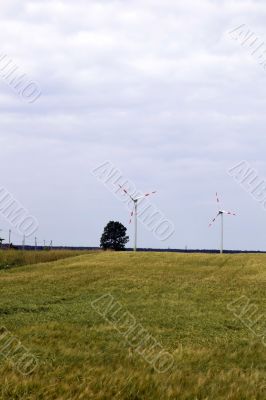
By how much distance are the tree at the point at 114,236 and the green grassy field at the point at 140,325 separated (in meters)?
60.2

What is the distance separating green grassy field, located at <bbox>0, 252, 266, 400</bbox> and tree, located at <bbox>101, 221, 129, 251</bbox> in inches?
2369

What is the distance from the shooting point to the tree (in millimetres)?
114875

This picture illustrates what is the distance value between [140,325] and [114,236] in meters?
92.4

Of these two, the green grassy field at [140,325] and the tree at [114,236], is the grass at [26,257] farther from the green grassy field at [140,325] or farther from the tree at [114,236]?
the tree at [114,236]

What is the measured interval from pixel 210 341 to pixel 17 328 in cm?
702

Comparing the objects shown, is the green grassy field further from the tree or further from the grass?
the tree

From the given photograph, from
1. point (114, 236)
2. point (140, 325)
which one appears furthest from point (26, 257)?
point (140, 325)

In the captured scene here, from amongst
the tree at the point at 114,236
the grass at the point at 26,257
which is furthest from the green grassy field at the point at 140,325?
the tree at the point at 114,236

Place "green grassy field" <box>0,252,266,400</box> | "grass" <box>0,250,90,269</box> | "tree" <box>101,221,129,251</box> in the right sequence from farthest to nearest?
"tree" <box>101,221,129,251</box> → "grass" <box>0,250,90,269</box> → "green grassy field" <box>0,252,266,400</box>

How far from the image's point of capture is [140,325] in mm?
23562

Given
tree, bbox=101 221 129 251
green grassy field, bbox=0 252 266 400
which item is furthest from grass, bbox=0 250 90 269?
tree, bbox=101 221 129 251

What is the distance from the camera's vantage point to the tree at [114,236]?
115m

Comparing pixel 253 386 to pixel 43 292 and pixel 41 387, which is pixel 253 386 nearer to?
pixel 41 387

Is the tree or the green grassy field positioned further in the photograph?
the tree
